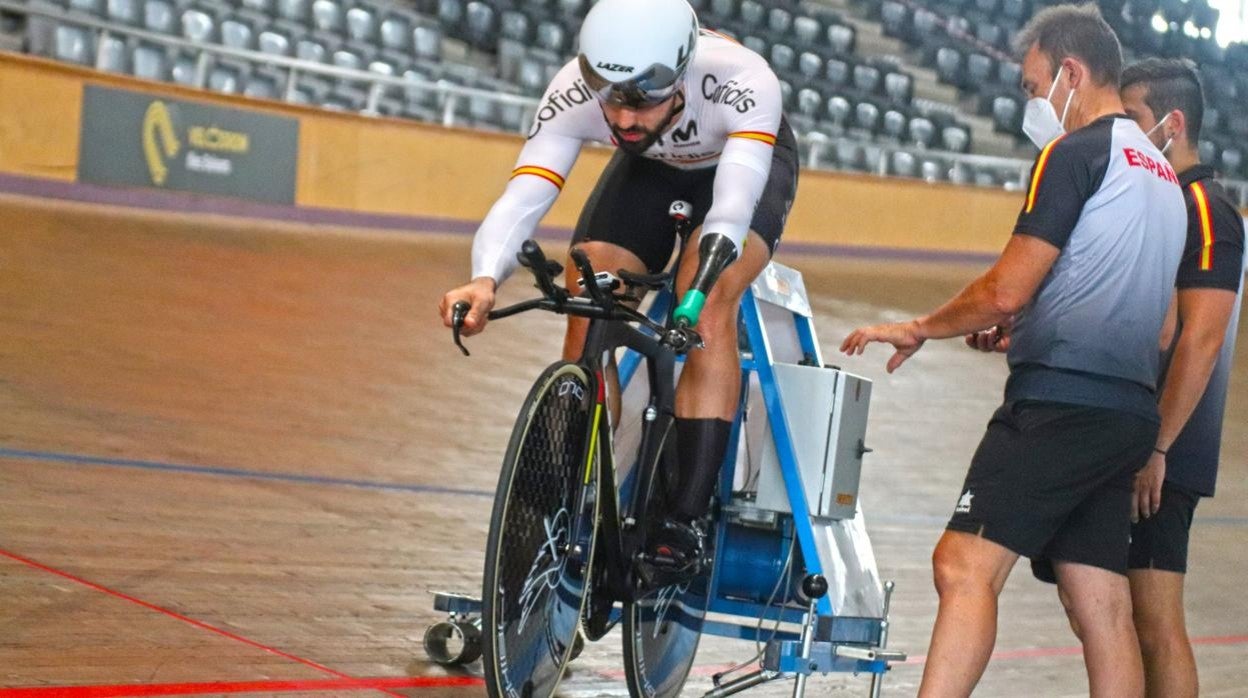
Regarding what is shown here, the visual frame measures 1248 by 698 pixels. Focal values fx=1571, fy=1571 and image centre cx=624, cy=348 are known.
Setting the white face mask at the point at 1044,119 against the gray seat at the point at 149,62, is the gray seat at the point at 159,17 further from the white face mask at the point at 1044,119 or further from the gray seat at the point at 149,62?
the white face mask at the point at 1044,119

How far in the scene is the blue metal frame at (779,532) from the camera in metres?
3.20

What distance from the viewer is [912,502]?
20.5 ft

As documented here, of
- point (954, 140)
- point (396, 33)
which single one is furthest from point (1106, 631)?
point (954, 140)

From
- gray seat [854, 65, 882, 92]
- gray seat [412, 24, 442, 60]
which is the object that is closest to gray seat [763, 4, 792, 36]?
gray seat [854, 65, 882, 92]

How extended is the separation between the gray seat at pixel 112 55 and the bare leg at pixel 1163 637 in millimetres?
10336

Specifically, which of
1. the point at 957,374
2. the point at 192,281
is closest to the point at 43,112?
the point at 192,281

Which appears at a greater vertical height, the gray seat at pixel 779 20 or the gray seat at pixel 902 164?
the gray seat at pixel 779 20

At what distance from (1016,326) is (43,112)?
391 inches

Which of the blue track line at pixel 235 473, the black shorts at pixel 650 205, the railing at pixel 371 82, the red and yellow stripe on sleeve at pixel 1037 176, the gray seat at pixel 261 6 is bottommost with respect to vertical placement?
the blue track line at pixel 235 473

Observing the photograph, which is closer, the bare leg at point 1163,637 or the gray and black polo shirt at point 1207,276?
the gray and black polo shirt at point 1207,276

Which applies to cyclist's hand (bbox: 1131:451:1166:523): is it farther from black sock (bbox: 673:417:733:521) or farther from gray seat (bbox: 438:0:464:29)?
gray seat (bbox: 438:0:464:29)

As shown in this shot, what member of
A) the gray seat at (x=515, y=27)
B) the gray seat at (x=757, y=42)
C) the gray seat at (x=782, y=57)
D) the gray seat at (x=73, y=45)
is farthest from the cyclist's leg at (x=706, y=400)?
the gray seat at (x=782, y=57)

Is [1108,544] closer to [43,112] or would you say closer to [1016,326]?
[1016,326]

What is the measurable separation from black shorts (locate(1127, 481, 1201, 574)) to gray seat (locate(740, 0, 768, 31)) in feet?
49.1
